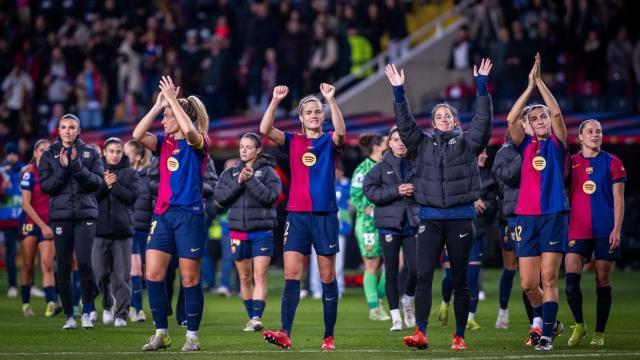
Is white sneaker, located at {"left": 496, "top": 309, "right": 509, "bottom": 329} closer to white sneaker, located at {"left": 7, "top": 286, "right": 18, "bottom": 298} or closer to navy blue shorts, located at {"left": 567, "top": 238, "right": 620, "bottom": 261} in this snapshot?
navy blue shorts, located at {"left": 567, "top": 238, "right": 620, "bottom": 261}

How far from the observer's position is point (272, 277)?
25812mm

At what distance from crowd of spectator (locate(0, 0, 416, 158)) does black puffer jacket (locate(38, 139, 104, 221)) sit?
14.0 meters

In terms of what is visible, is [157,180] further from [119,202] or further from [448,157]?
[448,157]

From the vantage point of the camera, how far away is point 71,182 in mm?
14406

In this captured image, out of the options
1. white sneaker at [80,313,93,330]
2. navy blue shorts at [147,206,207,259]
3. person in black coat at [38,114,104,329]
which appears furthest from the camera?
white sneaker at [80,313,93,330]

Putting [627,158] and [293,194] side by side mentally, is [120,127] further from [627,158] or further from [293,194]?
[293,194]

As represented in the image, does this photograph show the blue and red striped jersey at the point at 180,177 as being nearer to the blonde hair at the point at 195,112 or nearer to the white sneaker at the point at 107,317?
the blonde hair at the point at 195,112

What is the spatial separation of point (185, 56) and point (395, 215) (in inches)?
625

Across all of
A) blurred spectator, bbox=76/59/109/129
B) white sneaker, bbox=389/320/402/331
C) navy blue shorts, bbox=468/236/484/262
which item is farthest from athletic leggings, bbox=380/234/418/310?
blurred spectator, bbox=76/59/109/129

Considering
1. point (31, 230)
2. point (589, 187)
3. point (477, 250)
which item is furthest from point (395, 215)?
point (31, 230)

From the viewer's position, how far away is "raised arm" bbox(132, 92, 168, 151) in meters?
11.5

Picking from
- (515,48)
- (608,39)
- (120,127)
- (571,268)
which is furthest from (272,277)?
(571,268)

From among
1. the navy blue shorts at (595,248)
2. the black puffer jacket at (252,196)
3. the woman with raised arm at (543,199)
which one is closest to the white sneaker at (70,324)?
the black puffer jacket at (252,196)

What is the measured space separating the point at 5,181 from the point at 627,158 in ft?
40.7
